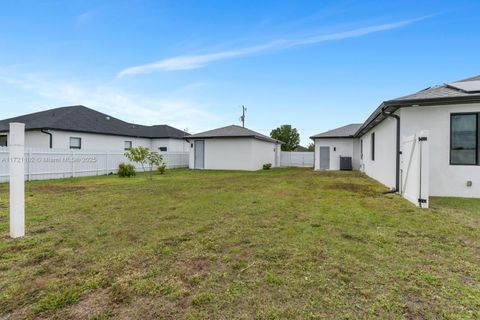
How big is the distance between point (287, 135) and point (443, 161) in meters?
35.4

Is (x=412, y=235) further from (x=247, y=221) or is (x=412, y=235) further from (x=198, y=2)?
(x=198, y=2)

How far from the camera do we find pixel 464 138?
7027mm

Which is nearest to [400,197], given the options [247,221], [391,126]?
[391,126]

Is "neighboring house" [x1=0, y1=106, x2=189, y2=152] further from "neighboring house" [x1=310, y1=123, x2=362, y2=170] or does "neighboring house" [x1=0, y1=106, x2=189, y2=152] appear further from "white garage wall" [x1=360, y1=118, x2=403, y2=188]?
"white garage wall" [x1=360, y1=118, x2=403, y2=188]

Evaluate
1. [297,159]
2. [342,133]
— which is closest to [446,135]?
[342,133]

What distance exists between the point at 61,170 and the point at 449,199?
15.6 meters

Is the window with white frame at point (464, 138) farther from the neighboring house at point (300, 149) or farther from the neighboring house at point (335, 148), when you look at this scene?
the neighboring house at point (300, 149)

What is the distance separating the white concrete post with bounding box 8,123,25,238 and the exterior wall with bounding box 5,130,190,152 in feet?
43.2

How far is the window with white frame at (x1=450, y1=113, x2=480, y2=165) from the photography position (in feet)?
22.7

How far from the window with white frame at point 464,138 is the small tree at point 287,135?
34787 mm

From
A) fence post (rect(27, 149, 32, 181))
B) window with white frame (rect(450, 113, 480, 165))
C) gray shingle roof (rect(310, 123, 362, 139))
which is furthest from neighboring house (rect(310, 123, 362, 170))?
fence post (rect(27, 149, 32, 181))

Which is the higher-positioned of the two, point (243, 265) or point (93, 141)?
point (93, 141)

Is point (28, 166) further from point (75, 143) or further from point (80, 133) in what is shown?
point (80, 133)

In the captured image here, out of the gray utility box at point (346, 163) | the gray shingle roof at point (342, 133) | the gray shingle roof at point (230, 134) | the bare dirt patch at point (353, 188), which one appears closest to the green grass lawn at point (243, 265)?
the bare dirt patch at point (353, 188)
